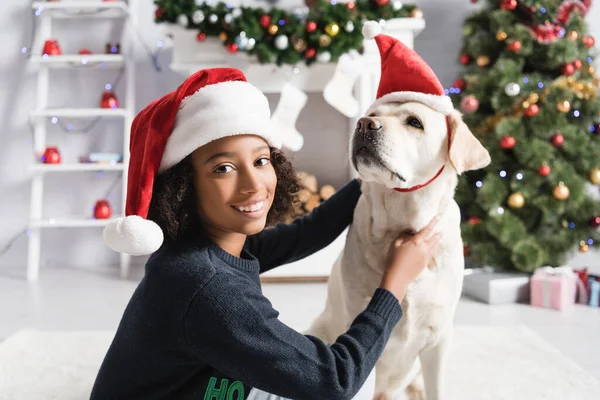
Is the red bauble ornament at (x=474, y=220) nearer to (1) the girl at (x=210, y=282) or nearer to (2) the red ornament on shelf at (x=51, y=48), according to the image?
(1) the girl at (x=210, y=282)

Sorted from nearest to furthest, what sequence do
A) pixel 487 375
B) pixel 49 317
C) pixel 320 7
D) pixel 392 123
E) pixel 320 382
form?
pixel 320 382 → pixel 392 123 → pixel 487 375 → pixel 49 317 → pixel 320 7

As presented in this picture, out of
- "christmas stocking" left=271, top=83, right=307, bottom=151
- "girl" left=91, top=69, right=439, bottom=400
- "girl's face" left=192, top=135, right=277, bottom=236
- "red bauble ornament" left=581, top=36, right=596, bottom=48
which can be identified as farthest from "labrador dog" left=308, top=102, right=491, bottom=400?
"red bauble ornament" left=581, top=36, right=596, bottom=48

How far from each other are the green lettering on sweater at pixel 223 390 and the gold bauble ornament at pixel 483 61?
8.34ft

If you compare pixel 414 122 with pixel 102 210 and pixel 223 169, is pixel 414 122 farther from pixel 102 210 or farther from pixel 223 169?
pixel 102 210

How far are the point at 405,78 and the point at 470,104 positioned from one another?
1.76m

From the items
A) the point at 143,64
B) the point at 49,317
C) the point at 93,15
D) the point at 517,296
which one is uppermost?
the point at 93,15

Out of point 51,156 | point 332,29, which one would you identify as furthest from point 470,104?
point 51,156

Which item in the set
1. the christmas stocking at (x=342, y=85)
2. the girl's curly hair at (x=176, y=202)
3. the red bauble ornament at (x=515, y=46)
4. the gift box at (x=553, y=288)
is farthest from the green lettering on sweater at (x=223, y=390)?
the red bauble ornament at (x=515, y=46)

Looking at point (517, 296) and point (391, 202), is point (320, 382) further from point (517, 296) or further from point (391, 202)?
point (517, 296)

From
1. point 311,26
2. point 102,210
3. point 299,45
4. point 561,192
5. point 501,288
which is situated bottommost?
point 102,210

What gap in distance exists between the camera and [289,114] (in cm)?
301

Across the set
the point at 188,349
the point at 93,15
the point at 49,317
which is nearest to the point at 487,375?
the point at 188,349

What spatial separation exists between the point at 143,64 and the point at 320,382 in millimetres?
3117

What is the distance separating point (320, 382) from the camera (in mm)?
983
